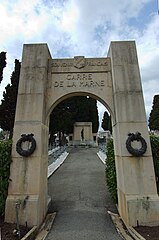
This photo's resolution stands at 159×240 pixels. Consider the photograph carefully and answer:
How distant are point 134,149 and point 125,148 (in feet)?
0.79

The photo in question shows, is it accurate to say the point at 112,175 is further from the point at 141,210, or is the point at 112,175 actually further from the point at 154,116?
the point at 154,116

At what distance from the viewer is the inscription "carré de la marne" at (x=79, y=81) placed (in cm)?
535

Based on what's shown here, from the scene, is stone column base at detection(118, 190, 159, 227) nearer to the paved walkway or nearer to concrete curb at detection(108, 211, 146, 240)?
concrete curb at detection(108, 211, 146, 240)

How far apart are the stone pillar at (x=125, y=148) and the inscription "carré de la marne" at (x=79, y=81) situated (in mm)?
593

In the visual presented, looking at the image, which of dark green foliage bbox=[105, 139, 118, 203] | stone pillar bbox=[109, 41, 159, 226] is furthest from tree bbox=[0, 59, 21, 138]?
stone pillar bbox=[109, 41, 159, 226]

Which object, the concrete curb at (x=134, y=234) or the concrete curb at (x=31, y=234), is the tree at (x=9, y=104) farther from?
the concrete curb at (x=134, y=234)

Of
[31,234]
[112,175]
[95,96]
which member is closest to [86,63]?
[95,96]

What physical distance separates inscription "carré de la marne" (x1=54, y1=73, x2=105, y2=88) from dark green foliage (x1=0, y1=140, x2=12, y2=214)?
247 cm

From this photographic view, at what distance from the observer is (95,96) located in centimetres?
530

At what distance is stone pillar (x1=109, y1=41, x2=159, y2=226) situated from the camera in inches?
165

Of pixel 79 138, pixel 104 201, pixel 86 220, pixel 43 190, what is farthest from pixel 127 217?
pixel 79 138

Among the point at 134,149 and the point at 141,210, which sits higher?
the point at 134,149

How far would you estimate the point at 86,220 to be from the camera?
14.9ft

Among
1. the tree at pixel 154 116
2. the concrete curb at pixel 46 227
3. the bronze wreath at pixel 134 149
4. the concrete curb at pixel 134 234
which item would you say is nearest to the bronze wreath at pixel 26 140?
the concrete curb at pixel 46 227
